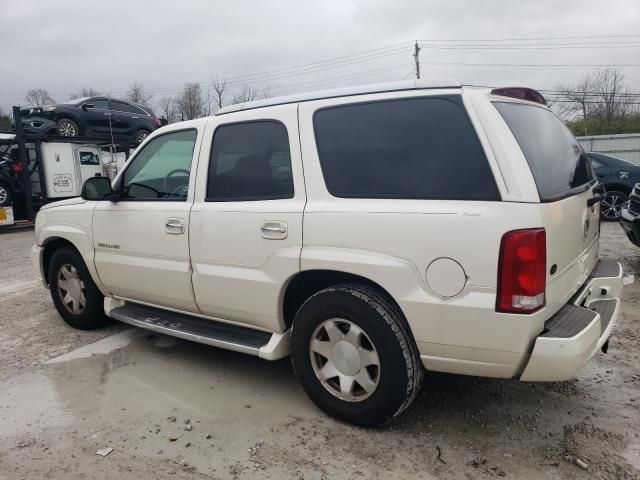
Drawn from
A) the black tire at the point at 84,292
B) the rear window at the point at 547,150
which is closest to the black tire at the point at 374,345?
the rear window at the point at 547,150

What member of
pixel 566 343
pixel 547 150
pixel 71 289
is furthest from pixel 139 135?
pixel 566 343

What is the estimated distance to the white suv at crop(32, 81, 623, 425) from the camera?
8.08 feet

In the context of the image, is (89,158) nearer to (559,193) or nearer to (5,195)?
(5,195)

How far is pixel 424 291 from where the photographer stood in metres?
2.60

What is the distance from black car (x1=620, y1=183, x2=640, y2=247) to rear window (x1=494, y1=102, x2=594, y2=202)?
3225 millimetres

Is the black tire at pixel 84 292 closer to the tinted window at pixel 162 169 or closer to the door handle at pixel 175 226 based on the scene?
the tinted window at pixel 162 169

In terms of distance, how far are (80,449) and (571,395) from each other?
3.04 metres

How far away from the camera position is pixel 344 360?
295 cm

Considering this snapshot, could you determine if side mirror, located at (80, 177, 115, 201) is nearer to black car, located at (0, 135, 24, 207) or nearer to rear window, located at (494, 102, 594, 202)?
rear window, located at (494, 102, 594, 202)

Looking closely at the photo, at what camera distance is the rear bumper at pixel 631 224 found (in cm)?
604

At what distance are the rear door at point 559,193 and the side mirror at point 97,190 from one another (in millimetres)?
3022

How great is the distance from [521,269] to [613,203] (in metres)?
9.94

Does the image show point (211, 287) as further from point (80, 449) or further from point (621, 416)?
point (621, 416)

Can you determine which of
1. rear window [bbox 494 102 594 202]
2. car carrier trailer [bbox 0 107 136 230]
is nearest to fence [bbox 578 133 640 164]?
car carrier trailer [bbox 0 107 136 230]
